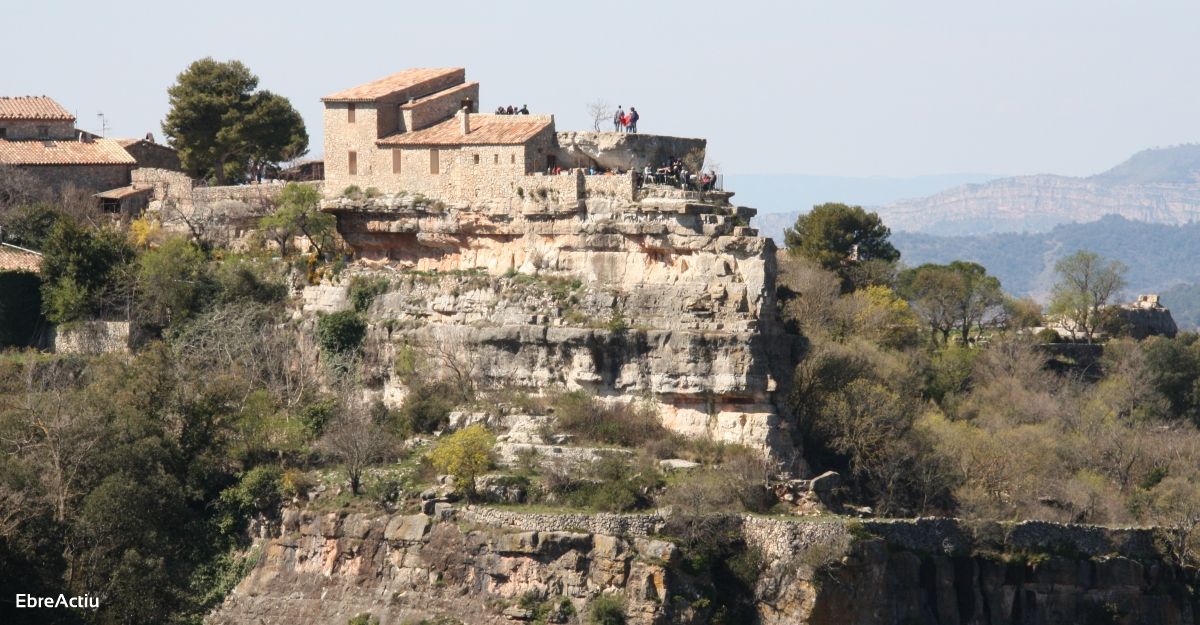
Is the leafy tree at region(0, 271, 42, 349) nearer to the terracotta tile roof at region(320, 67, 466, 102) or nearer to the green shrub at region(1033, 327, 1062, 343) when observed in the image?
the terracotta tile roof at region(320, 67, 466, 102)

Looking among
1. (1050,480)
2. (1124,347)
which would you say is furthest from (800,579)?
(1124,347)

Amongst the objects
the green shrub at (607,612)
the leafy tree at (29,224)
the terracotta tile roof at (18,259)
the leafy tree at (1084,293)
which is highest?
the leafy tree at (29,224)

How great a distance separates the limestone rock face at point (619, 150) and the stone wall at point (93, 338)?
11.4 meters

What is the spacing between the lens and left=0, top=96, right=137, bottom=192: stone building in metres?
57.3

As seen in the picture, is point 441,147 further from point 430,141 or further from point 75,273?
point 75,273

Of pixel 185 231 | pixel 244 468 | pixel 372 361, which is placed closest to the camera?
pixel 244 468

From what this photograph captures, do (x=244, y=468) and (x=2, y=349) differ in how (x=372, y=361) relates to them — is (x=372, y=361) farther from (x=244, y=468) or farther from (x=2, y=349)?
(x=2, y=349)

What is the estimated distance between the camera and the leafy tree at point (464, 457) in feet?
144

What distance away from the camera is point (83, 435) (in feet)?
143

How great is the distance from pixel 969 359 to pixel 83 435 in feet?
89.8

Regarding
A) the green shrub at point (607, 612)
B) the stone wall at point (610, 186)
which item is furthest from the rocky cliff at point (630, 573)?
the stone wall at point (610, 186)

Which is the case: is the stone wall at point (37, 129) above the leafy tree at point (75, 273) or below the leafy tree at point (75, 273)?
above

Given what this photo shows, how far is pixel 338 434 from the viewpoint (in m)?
46.8

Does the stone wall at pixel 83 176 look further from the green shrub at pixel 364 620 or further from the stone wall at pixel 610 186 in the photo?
the green shrub at pixel 364 620
